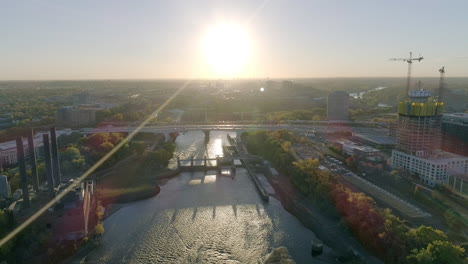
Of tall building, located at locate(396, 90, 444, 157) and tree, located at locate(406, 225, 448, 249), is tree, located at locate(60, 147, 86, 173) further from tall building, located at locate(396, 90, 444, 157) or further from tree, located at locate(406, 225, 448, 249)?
tall building, located at locate(396, 90, 444, 157)

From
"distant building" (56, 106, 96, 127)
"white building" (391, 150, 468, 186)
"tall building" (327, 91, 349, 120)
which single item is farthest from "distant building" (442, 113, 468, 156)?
"distant building" (56, 106, 96, 127)

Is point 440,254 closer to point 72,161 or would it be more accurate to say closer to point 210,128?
point 72,161

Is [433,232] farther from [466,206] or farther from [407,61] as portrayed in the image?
[407,61]

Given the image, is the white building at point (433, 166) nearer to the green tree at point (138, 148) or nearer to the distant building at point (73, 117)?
the green tree at point (138, 148)

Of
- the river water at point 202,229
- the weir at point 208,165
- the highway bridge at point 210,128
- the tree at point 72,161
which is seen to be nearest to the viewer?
the river water at point 202,229

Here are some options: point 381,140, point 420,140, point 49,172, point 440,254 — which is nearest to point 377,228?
point 440,254

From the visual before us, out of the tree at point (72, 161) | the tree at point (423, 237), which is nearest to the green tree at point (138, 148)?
the tree at point (72, 161)
